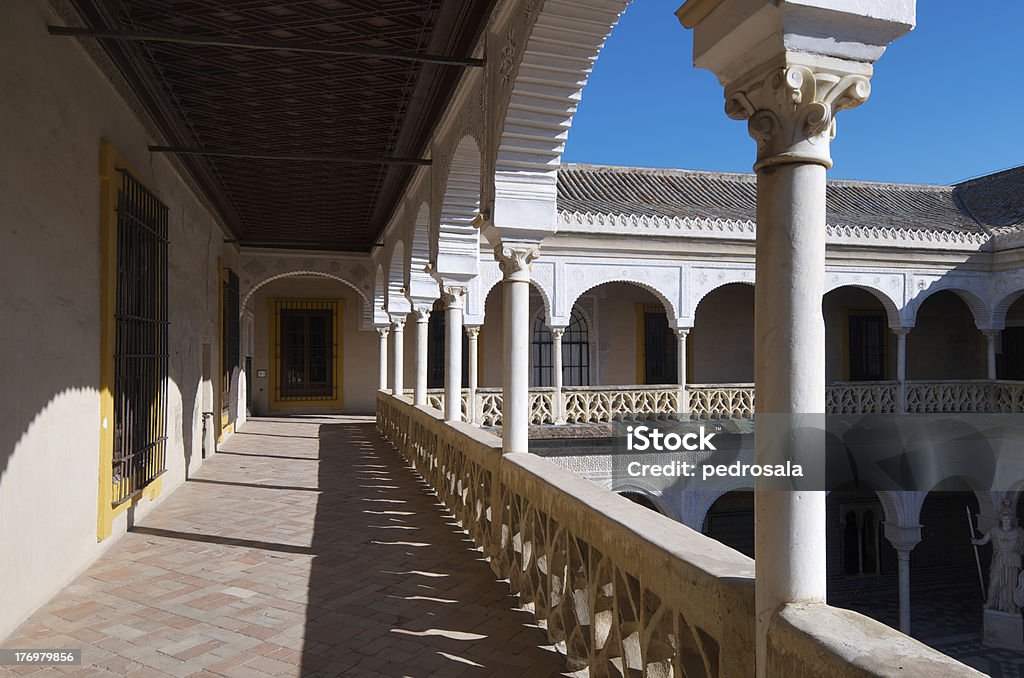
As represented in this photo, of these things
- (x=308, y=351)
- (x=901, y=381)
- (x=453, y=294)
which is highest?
(x=453, y=294)

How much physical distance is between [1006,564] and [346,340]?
1424cm

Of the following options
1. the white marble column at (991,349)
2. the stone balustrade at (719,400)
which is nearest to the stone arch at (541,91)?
the stone balustrade at (719,400)

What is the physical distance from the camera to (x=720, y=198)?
1762 cm

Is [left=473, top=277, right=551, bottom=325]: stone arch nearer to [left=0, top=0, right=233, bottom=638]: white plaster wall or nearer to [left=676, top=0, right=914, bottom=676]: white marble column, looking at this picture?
[left=0, top=0, right=233, bottom=638]: white plaster wall

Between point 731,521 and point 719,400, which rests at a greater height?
point 719,400

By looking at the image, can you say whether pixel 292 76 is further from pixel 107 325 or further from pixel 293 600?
pixel 293 600

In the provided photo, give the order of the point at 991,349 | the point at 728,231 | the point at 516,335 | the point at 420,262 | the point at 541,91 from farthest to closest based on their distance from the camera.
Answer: the point at 991,349 → the point at 728,231 → the point at 420,262 → the point at 516,335 → the point at 541,91

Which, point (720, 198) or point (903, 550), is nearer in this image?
point (903, 550)

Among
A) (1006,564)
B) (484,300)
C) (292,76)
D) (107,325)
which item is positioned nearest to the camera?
(107,325)

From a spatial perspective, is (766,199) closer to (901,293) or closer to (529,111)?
(529,111)

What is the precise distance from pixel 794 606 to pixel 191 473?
8190 millimetres

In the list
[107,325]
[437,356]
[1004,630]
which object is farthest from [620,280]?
[107,325]

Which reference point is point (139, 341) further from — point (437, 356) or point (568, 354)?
point (568, 354)

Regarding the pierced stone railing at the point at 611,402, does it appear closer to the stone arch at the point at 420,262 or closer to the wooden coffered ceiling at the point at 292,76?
the stone arch at the point at 420,262
